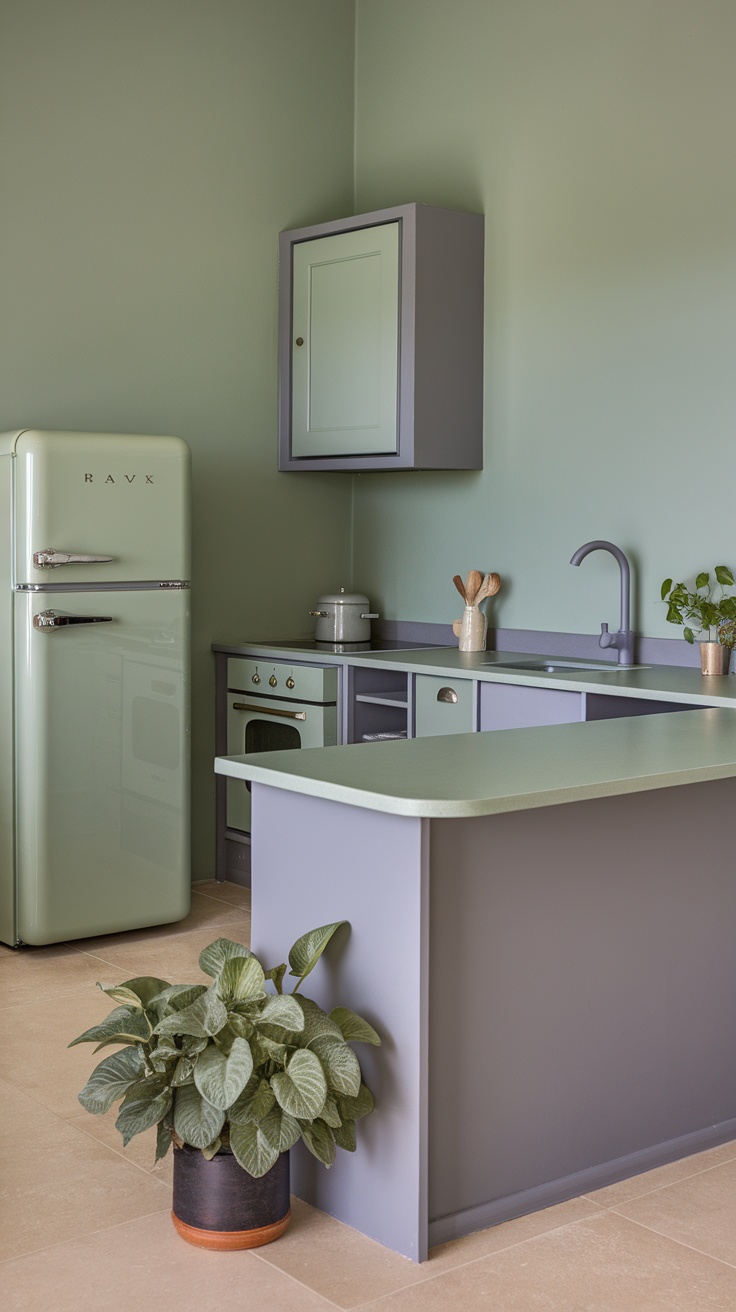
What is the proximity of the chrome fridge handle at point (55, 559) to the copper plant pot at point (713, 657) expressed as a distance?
Answer: 1.78 metres

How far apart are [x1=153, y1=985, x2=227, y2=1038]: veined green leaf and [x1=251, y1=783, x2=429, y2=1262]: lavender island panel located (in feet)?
0.82

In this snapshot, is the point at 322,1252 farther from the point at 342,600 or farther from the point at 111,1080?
the point at 342,600

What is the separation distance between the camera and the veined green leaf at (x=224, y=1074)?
6.85ft

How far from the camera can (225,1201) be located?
2.23 metres

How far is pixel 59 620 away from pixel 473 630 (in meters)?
1.38

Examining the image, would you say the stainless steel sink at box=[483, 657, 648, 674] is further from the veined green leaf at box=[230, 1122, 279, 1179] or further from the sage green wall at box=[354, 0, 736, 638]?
the veined green leaf at box=[230, 1122, 279, 1179]

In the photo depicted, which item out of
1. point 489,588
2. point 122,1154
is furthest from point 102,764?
point 122,1154

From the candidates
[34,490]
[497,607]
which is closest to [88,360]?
[34,490]

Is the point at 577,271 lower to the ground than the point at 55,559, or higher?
higher

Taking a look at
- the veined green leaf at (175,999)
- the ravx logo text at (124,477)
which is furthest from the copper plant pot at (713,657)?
the veined green leaf at (175,999)

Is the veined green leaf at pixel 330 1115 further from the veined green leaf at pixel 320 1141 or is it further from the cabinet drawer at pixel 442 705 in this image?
→ the cabinet drawer at pixel 442 705

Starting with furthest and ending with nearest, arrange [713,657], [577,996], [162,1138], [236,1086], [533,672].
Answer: [533,672] → [713,657] → [577,996] → [162,1138] → [236,1086]

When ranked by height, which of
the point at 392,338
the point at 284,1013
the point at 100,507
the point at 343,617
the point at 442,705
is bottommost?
the point at 284,1013

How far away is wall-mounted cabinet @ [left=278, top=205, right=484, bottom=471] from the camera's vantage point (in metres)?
4.39
